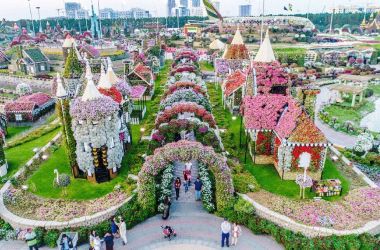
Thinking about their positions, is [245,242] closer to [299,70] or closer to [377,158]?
[377,158]

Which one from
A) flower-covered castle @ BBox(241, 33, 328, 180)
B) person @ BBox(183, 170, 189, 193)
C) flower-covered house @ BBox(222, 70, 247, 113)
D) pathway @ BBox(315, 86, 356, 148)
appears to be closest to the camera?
flower-covered castle @ BBox(241, 33, 328, 180)

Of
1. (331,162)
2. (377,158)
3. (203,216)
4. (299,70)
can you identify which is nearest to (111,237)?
(203,216)

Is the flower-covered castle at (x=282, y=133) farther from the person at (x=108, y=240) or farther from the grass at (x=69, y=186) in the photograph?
the person at (x=108, y=240)

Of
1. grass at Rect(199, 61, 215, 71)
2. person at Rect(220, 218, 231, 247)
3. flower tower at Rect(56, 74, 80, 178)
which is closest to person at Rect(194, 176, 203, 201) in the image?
person at Rect(220, 218, 231, 247)

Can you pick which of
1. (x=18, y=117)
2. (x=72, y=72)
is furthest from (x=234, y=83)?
(x=18, y=117)

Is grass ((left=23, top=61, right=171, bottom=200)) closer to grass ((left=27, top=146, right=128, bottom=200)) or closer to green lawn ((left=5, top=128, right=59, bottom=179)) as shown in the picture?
grass ((left=27, top=146, right=128, bottom=200))

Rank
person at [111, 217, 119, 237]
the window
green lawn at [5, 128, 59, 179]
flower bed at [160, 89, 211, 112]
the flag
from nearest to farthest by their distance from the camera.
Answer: person at [111, 217, 119, 237] → green lawn at [5, 128, 59, 179] → flower bed at [160, 89, 211, 112] → the window → the flag

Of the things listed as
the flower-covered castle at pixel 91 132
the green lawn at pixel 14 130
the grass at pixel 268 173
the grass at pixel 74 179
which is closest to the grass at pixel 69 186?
the grass at pixel 74 179
